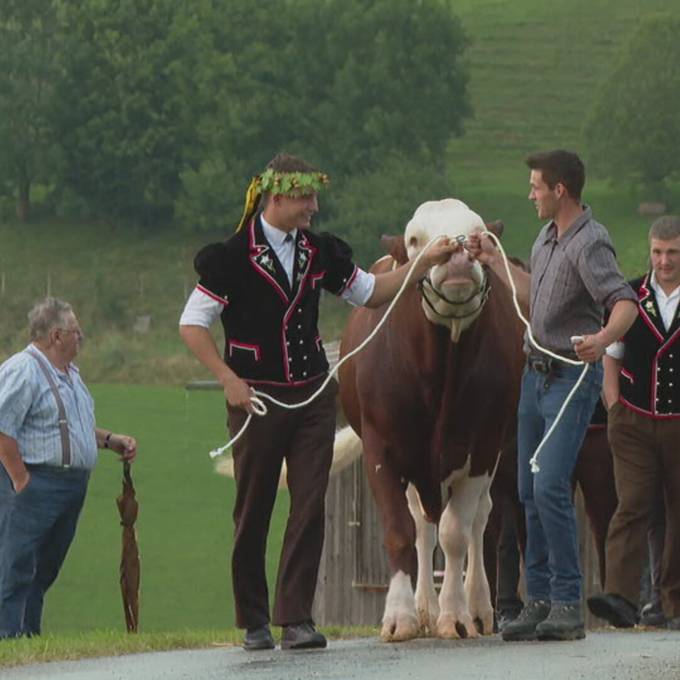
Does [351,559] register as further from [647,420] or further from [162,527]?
[162,527]

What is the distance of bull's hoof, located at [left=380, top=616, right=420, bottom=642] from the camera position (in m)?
10.5

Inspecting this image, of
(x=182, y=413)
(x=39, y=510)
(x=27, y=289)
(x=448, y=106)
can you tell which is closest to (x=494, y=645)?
(x=39, y=510)

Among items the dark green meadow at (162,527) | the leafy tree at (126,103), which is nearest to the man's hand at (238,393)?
the dark green meadow at (162,527)

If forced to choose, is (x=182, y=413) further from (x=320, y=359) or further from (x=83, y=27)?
(x=320, y=359)

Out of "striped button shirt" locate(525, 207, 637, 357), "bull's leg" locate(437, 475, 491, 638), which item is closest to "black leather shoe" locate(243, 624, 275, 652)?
"bull's leg" locate(437, 475, 491, 638)

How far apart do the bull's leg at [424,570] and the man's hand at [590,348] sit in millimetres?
1772

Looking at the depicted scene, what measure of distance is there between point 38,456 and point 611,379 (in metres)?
3.03

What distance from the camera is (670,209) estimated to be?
10994 cm

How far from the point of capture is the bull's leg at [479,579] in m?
11.7

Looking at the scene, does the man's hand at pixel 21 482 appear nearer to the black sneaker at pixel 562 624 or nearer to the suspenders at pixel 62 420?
the suspenders at pixel 62 420

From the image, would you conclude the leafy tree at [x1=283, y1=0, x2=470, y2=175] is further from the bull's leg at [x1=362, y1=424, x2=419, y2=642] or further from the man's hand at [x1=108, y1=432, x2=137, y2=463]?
the bull's leg at [x1=362, y1=424, x2=419, y2=642]

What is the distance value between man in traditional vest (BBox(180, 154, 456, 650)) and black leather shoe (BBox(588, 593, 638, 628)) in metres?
1.59

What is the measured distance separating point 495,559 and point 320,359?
3418mm

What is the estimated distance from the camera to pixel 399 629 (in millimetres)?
10555
